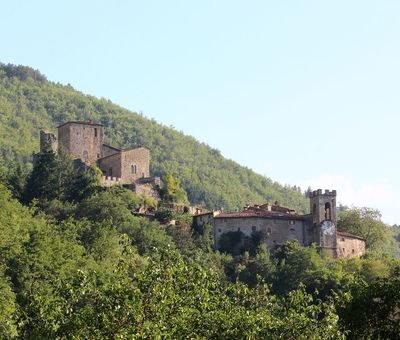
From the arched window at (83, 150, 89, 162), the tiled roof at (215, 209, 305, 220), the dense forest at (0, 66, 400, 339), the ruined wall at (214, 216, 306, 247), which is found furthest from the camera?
the arched window at (83, 150, 89, 162)

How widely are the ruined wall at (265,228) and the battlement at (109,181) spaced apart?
30.5 feet

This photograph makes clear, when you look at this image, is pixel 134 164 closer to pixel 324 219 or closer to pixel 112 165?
pixel 112 165

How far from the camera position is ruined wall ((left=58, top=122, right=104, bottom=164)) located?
9188cm

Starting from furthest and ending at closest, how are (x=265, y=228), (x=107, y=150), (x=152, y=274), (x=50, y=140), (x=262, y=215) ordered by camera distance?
(x=107, y=150) → (x=50, y=140) → (x=262, y=215) → (x=265, y=228) → (x=152, y=274)

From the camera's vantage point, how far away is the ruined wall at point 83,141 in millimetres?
91875

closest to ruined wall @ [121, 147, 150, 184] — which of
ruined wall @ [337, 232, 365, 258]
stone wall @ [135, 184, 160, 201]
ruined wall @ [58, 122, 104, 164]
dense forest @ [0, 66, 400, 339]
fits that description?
stone wall @ [135, 184, 160, 201]

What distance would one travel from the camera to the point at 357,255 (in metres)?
87.7

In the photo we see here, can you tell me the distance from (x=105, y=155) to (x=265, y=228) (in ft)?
58.0

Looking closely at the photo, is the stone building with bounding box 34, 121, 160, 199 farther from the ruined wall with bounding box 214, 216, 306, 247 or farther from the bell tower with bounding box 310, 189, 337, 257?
the bell tower with bounding box 310, 189, 337, 257

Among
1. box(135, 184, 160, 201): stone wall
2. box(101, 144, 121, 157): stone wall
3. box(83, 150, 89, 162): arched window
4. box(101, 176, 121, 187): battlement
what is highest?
box(101, 144, 121, 157): stone wall

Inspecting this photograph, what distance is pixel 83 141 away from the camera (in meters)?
92.4

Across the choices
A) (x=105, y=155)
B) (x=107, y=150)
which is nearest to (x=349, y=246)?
(x=105, y=155)

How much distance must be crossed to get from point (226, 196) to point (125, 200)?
276 ft

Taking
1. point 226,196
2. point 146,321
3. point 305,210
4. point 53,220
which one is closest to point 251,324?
point 146,321
